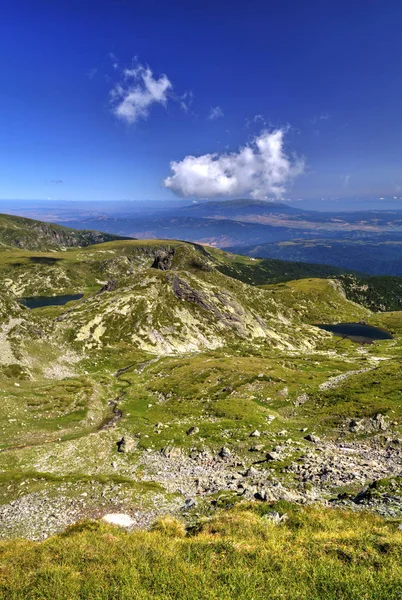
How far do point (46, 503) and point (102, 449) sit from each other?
53.1ft

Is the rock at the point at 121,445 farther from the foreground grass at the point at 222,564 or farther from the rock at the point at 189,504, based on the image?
the foreground grass at the point at 222,564

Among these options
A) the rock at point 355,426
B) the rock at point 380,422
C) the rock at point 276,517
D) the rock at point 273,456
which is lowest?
the rock at point 355,426

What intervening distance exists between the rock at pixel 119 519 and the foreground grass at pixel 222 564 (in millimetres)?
6968

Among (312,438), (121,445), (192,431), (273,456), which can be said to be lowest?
(192,431)

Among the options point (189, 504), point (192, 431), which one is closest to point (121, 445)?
point (192, 431)

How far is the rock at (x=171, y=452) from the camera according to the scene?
46.7 m

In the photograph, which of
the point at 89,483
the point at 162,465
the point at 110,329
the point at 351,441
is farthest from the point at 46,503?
the point at 110,329

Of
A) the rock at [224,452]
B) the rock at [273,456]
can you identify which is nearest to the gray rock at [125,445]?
the rock at [224,452]

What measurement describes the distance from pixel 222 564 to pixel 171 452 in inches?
1282

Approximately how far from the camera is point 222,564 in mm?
16578

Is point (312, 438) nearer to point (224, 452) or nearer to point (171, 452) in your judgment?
point (224, 452)

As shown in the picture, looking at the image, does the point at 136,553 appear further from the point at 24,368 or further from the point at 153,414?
the point at 24,368

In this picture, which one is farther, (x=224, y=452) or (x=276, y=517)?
(x=224, y=452)

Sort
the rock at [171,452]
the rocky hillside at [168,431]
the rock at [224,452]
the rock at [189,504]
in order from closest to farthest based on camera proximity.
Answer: the rock at [189,504]
the rocky hillside at [168,431]
the rock at [224,452]
the rock at [171,452]
